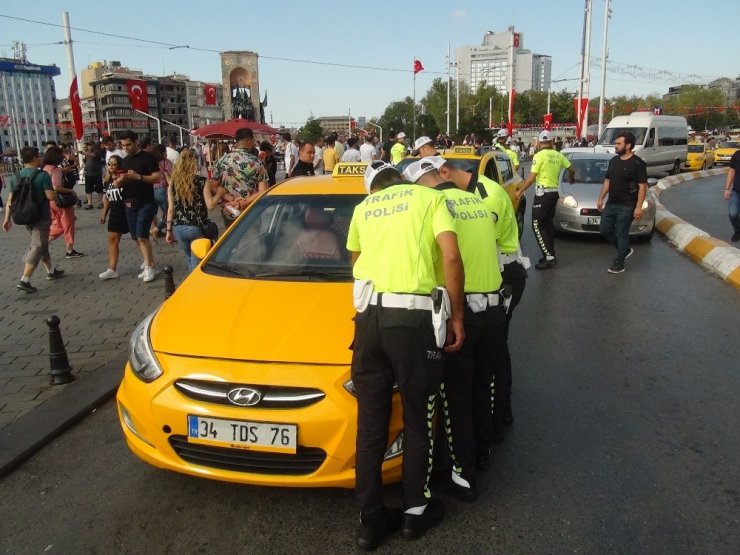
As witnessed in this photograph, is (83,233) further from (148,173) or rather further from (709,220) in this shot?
(709,220)

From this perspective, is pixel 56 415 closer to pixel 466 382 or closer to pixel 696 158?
pixel 466 382

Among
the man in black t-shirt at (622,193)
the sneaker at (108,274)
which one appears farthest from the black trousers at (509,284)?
the sneaker at (108,274)

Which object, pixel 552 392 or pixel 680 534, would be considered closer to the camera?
pixel 680 534

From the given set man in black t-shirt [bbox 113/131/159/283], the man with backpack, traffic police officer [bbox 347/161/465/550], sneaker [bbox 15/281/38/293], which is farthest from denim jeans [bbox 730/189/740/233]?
sneaker [bbox 15/281/38/293]

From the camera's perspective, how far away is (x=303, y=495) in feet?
10.9

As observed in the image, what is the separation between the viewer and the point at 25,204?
24.8 feet

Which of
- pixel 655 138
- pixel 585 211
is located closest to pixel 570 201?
pixel 585 211

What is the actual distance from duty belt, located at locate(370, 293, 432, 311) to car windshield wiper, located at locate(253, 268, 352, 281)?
1275 millimetres

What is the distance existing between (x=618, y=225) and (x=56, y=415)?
23.8 feet

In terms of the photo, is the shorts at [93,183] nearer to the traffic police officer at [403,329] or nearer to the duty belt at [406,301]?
the traffic police officer at [403,329]

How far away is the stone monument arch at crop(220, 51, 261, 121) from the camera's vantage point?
7819 cm

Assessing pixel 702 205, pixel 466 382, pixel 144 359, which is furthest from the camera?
pixel 702 205

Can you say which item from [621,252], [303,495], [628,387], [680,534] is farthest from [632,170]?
[303,495]

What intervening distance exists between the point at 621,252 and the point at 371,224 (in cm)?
677
